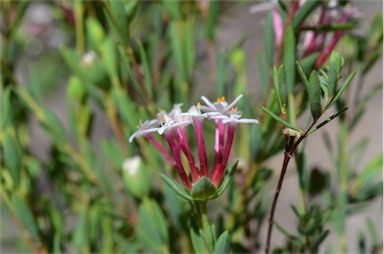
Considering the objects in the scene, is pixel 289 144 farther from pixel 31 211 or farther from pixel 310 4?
pixel 31 211

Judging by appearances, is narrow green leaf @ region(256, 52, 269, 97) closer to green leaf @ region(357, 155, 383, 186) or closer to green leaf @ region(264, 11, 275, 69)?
green leaf @ region(264, 11, 275, 69)

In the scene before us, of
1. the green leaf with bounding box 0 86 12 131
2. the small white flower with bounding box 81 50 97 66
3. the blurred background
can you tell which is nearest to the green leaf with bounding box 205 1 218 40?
the blurred background

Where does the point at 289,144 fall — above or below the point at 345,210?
above

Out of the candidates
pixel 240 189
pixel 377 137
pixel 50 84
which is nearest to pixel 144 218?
pixel 240 189

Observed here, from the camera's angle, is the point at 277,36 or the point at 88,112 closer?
the point at 277,36

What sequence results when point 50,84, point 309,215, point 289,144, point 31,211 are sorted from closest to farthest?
point 289,144
point 309,215
point 31,211
point 50,84

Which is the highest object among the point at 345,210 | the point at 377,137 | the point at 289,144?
the point at 289,144
